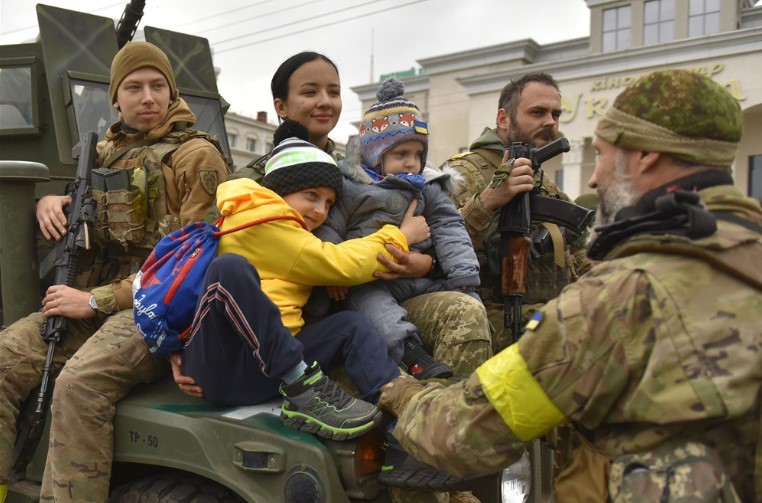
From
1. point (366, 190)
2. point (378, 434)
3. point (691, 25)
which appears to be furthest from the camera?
point (691, 25)

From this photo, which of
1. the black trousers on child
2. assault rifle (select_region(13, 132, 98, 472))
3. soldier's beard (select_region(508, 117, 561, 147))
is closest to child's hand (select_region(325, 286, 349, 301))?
the black trousers on child

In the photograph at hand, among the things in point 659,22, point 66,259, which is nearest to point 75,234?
point 66,259

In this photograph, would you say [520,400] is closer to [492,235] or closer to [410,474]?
[410,474]

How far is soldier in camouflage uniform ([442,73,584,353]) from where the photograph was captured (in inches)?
142

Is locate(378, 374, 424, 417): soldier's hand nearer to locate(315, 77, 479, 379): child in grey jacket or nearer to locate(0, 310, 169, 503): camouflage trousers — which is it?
locate(315, 77, 479, 379): child in grey jacket

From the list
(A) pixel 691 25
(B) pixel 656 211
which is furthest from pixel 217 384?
(A) pixel 691 25

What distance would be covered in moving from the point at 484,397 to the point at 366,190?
3.98 feet

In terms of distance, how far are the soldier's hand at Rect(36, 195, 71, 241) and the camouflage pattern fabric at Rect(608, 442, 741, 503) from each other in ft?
8.15

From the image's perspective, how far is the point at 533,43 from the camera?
88.7 feet

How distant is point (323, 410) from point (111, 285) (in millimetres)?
1265

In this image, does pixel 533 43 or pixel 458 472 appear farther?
pixel 533 43

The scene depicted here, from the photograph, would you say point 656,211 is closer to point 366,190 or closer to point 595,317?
point 595,317

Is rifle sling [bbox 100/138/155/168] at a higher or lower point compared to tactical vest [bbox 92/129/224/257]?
higher

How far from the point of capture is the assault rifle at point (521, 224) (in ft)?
11.5
